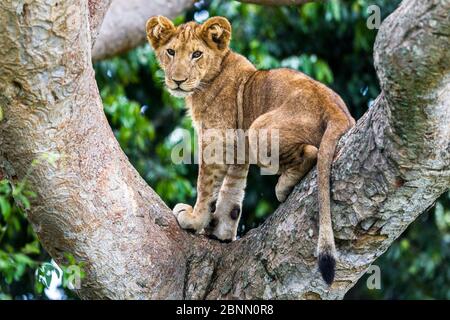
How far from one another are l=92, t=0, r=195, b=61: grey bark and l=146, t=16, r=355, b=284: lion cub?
5.37 ft

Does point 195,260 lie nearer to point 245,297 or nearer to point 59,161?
point 245,297

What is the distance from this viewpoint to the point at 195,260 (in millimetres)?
5152

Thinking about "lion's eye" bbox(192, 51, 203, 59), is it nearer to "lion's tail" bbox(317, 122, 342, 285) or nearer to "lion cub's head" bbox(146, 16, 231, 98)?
"lion cub's head" bbox(146, 16, 231, 98)

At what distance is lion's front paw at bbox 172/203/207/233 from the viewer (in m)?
5.36

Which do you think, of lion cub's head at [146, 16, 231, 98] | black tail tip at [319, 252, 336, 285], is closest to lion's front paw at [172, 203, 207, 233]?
lion cub's head at [146, 16, 231, 98]

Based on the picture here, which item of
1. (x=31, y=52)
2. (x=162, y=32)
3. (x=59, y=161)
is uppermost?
(x=162, y=32)

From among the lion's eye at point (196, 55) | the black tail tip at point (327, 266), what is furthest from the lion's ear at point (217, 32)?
the black tail tip at point (327, 266)

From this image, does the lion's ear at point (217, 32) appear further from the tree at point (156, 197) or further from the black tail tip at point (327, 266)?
the black tail tip at point (327, 266)

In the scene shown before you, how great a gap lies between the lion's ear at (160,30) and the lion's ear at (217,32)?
221 millimetres

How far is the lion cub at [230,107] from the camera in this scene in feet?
16.5

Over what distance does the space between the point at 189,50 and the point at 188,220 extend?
1.09 m

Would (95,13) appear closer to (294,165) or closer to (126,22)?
(294,165)
